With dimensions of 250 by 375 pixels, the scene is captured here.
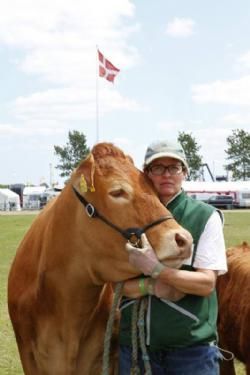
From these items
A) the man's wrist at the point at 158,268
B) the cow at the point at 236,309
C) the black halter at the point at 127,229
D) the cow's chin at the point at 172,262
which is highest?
the black halter at the point at 127,229

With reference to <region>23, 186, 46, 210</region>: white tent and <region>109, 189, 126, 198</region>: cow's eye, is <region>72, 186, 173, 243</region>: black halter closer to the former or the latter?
<region>109, 189, 126, 198</region>: cow's eye

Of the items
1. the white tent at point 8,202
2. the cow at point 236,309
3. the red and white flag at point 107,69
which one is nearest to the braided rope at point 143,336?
the cow at point 236,309

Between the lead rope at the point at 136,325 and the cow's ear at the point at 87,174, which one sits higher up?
the cow's ear at the point at 87,174

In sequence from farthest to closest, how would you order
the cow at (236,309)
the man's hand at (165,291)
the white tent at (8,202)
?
the white tent at (8,202) → the cow at (236,309) → the man's hand at (165,291)

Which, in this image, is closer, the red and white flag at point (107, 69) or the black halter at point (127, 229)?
the black halter at point (127, 229)

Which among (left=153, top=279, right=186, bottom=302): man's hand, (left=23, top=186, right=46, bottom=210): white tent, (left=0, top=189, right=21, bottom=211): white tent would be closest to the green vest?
(left=153, top=279, right=186, bottom=302): man's hand

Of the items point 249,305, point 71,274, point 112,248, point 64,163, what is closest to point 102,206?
point 112,248

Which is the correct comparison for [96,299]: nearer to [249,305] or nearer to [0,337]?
[249,305]

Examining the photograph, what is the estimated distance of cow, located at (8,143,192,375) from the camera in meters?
3.36

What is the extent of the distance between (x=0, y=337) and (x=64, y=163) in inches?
2949

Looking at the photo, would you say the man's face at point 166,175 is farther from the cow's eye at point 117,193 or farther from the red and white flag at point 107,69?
the red and white flag at point 107,69

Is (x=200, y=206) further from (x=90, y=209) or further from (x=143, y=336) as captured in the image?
(x=143, y=336)

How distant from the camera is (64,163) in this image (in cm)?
8281

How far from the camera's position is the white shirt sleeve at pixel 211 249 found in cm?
340
